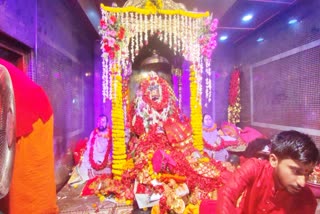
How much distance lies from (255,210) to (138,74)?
4.38 m

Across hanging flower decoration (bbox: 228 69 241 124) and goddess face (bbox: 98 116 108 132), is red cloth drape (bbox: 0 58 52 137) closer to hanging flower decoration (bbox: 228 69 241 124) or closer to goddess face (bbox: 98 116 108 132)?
goddess face (bbox: 98 116 108 132)

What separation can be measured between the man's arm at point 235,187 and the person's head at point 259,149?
9.11 ft

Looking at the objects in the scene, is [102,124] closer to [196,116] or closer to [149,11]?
[196,116]

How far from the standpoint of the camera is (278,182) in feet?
3.72

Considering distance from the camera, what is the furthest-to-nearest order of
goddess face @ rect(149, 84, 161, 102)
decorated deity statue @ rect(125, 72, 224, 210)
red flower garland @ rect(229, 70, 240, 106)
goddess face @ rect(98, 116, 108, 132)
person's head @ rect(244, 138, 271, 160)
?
red flower garland @ rect(229, 70, 240, 106) → goddess face @ rect(98, 116, 108, 132) → goddess face @ rect(149, 84, 161, 102) → person's head @ rect(244, 138, 271, 160) → decorated deity statue @ rect(125, 72, 224, 210)

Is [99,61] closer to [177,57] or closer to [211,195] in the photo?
[177,57]

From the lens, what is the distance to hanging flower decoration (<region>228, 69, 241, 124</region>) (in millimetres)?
6016

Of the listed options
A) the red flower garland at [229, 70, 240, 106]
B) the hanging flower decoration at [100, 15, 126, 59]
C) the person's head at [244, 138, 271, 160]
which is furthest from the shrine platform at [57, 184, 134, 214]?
the red flower garland at [229, 70, 240, 106]

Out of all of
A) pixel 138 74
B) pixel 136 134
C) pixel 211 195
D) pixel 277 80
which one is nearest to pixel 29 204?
pixel 211 195

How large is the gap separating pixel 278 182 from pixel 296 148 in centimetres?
25

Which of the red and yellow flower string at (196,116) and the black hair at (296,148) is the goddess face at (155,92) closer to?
the red and yellow flower string at (196,116)

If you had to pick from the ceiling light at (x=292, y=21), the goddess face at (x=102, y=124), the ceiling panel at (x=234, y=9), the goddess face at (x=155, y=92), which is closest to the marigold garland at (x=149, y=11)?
the ceiling panel at (x=234, y=9)

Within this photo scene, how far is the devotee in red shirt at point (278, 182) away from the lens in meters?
1.01

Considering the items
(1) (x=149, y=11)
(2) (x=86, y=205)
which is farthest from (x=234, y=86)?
(2) (x=86, y=205)
